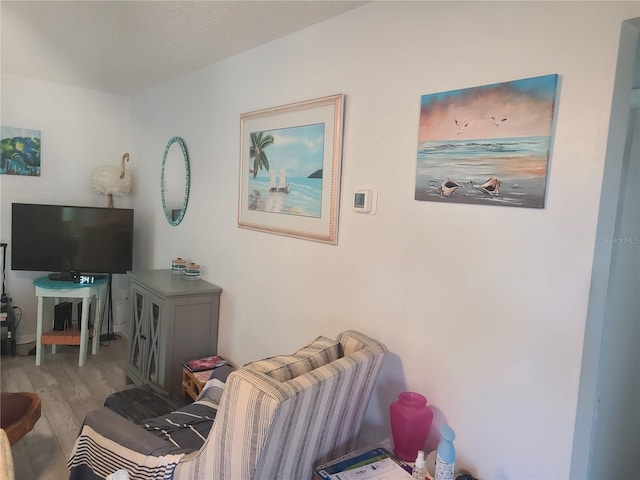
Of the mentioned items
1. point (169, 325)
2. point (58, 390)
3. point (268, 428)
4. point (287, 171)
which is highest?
point (287, 171)

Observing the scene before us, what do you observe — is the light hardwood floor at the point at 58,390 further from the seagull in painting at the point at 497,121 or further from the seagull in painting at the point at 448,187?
the seagull in painting at the point at 497,121

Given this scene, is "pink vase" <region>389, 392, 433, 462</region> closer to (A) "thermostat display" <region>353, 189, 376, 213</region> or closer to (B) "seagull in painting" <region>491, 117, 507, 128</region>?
(A) "thermostat display" <region>353, 189, 376, 213</region>

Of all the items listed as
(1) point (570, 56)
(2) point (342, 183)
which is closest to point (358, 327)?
(2) point (342, 183)

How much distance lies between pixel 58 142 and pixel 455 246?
147 inches

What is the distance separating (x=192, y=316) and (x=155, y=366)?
1.31ft

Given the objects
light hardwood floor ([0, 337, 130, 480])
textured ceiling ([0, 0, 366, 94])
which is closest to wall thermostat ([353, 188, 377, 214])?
textured ceiling ([0, 0, 366, 94])

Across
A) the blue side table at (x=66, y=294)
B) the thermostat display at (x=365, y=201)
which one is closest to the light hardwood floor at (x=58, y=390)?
the blue side table at (x=66, y=294)

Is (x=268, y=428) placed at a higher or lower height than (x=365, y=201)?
lower

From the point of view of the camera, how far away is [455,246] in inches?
59.4

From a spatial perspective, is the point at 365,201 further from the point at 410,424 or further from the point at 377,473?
the point at 377,473

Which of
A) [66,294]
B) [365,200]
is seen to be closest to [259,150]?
[365,200]

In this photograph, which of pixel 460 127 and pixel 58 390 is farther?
pixel 58 390

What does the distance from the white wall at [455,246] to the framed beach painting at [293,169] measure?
0.07 m

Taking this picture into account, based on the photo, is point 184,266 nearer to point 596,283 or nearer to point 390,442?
point 390,442
